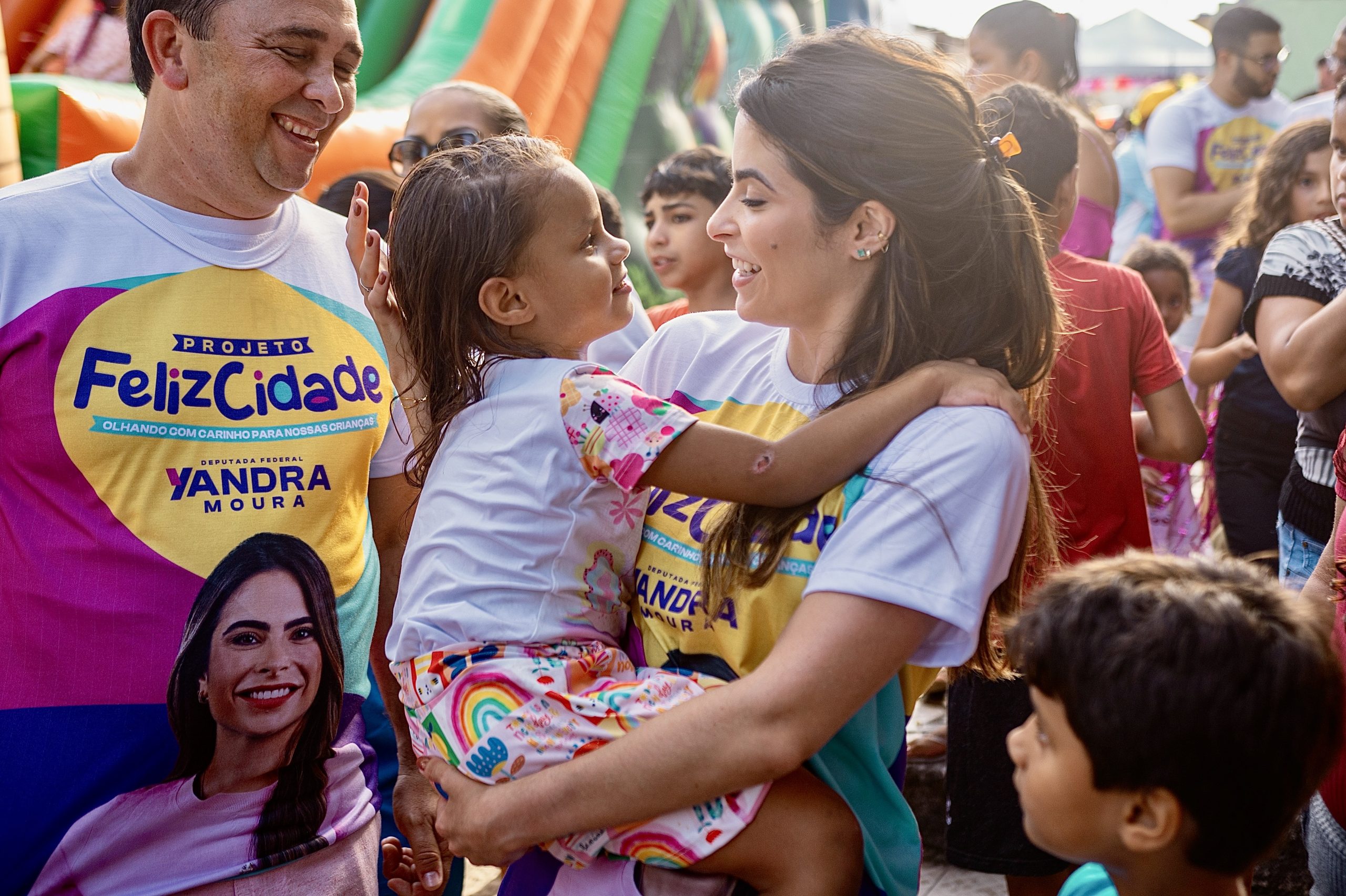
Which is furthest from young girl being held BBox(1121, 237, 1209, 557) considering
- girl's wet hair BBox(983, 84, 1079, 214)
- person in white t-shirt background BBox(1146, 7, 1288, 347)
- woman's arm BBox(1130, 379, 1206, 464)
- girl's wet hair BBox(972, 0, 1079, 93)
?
person in white t-shirt background BBox(1146, 7, 1288, 347)

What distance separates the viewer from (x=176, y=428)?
1.84m

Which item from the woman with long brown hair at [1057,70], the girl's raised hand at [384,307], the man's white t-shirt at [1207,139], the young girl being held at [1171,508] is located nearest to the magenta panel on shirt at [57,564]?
the girl's raised hand at [384,307]

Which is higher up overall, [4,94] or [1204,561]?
[1204,561]

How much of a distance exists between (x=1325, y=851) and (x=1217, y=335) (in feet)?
8.32

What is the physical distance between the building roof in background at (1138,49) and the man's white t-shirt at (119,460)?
15449 millimetres

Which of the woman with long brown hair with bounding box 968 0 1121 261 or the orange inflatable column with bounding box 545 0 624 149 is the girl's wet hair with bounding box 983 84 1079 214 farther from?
the orange inflatable column with bounding box 545 0 624 149

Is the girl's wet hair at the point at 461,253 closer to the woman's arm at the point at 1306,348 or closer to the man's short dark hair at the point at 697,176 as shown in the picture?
the woman's arm at the point at 1306,348

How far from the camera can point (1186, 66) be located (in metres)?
15.4

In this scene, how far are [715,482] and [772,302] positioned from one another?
33 centimetres

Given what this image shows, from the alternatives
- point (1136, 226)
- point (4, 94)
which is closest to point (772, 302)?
point (4, 94)

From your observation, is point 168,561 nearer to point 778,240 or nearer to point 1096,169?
point 778,240

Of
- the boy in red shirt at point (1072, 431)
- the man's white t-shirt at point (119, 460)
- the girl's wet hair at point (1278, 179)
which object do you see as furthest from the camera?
the girl's wet hair at point (1278, 179)

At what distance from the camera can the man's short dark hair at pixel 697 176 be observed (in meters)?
4.02

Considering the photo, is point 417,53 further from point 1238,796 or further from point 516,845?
point 1238,796
